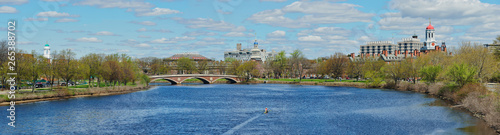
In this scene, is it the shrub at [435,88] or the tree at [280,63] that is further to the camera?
the tree at [280,63]

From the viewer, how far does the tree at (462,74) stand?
66.1m

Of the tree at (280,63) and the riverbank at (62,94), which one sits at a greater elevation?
the tree at (280,63)

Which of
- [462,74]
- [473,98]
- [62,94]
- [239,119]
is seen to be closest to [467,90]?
[462,74]

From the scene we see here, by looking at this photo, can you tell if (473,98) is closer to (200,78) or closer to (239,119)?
(239,119)

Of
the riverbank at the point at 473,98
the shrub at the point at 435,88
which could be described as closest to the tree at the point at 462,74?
the riverbank at the point at 473,98

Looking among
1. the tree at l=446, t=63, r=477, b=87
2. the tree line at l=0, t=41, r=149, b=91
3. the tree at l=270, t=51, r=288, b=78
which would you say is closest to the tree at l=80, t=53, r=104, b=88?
the tree line at l=0, t=41, r=149, b=91

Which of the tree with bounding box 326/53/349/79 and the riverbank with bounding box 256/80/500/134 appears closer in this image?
the riverbank with bounding box 256/80/500/134

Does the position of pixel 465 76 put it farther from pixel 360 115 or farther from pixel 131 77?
pixel 131 77

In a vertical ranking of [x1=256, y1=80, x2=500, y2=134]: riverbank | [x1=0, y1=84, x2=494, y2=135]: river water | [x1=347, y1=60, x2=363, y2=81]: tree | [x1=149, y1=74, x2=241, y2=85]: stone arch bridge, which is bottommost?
[x1=0, y1=84, x2=494, y2=135]: river water

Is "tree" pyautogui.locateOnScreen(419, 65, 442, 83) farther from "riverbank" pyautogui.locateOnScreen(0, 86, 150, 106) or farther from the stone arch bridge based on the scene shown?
the stone arch bridge

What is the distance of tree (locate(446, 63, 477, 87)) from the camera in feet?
217

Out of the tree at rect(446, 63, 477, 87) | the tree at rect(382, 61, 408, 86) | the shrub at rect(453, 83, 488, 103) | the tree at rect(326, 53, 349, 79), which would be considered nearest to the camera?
the shrub at rect(453, 83, 488, 103)

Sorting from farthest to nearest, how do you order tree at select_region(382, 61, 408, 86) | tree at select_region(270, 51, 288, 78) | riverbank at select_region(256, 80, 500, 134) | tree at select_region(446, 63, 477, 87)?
tree at select_region(270, 51, 288, 78) < tree at select_region(382, 61, 408, 86) < tree at select_region(446, 63, 477, 87) < riverbank at select_region(256, 80, 500, 134)

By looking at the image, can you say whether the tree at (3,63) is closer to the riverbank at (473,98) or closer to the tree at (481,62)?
the riverbank at (473,98)
